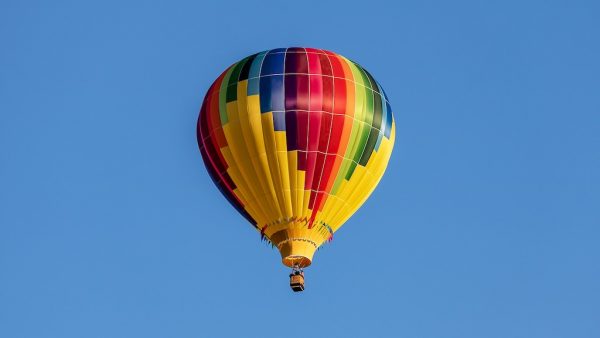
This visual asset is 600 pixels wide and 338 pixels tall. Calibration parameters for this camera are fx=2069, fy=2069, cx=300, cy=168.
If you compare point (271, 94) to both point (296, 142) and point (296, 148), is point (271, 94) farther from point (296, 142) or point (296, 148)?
point (296, 148)

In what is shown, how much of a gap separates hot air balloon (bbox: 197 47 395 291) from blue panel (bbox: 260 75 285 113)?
2 centimetres

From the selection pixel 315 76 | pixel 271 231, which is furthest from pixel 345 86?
pixel 271 231

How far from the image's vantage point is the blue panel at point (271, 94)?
156 ft

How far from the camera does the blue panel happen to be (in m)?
47.5

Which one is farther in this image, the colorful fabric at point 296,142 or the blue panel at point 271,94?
the blue panel at point 271,94

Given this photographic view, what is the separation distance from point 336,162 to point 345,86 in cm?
190

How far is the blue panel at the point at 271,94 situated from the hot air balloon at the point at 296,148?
0.02 meters

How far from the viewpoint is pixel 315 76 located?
4791 centimetres

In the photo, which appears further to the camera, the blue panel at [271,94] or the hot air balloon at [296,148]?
the blue panel at [271,94]

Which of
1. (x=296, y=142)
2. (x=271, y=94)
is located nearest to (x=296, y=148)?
(x=296, y=142)

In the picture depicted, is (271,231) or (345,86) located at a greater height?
(345,86)

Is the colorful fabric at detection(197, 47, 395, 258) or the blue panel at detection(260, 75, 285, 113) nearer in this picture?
the colorful fabric at detection(197, 47, 395, 258)

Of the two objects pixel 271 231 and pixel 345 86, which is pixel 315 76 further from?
pixel 271 231

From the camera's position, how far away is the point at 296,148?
47219 mm
